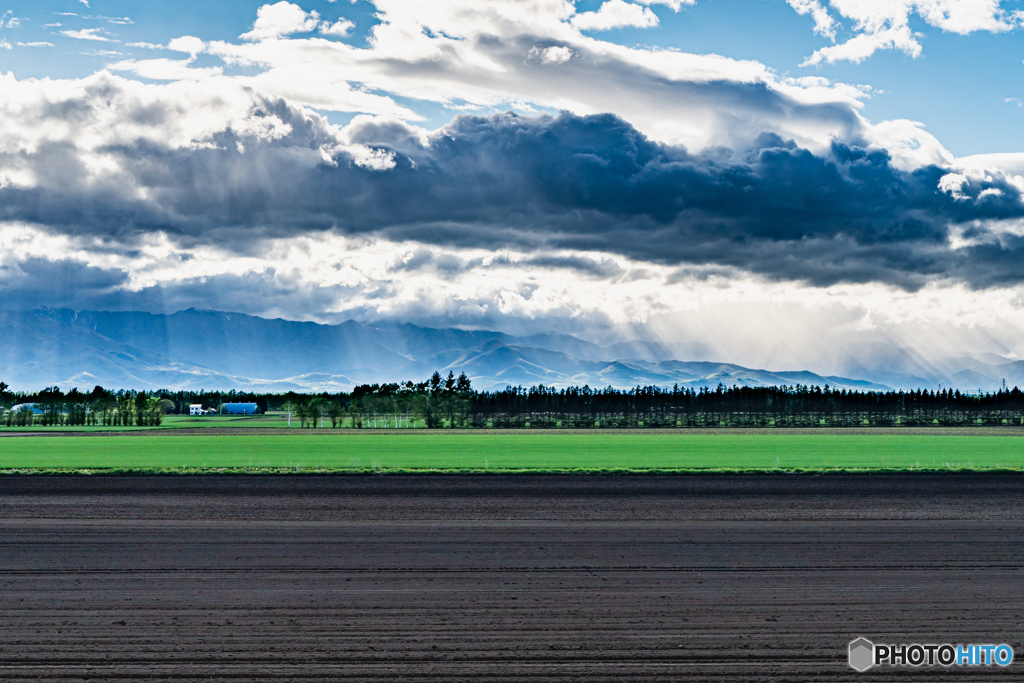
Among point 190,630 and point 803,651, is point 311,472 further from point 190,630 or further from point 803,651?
point 803,651

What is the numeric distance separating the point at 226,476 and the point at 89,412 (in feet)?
466

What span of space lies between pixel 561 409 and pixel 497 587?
6405 inches

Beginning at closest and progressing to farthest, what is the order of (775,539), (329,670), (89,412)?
(329,670)
(775,539)
(89,412)

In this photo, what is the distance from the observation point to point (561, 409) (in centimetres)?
17862

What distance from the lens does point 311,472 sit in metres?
43.5

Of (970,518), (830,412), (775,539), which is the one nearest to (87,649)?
(775,539)

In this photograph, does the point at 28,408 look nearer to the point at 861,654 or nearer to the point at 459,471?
the point at 459,471

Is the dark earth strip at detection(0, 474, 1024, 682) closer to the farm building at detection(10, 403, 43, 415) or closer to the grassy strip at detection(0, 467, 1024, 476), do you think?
the grassy strip at detection(0, 467, 1024, 476)

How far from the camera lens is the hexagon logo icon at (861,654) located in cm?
1223

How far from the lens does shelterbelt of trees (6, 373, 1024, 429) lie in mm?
154500

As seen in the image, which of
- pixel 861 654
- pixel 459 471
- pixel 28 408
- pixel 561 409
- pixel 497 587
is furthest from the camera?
pixel 561 409

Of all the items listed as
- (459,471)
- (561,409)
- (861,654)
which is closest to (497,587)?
(861,654)

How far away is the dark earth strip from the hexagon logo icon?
215mm

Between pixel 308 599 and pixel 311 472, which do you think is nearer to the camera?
pixel 308 599
